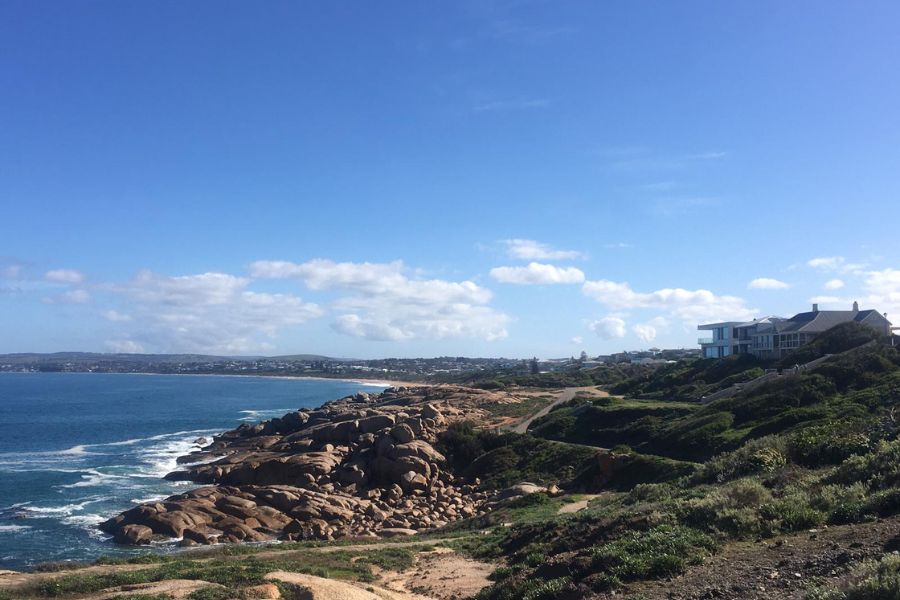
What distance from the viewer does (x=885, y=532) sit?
1053cm

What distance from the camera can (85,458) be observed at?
196 ft

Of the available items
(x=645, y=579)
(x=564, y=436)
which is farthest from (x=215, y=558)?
(x=564, y=436)

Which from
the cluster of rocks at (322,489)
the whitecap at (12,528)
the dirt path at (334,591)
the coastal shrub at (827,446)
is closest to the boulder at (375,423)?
the cluster of rocks at (322,489)

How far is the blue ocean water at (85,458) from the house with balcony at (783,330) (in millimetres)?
55499

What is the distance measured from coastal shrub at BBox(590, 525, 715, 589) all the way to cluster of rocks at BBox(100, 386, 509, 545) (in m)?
19.6

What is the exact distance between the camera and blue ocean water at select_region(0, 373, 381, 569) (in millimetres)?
34688

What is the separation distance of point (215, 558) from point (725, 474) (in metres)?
16.6

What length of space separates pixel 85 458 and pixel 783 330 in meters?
67.0

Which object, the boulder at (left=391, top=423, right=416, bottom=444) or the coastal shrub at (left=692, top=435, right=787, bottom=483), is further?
the boulder at (left=391, top=423, right=416, bottom=444)

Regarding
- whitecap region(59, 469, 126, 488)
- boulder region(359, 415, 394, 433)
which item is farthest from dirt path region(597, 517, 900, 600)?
whitecap region(59, 469, 126, 488)

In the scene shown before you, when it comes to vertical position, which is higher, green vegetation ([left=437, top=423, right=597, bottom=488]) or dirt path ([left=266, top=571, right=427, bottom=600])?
dirt path ([left=266, top=571, right=427, bottom=600])

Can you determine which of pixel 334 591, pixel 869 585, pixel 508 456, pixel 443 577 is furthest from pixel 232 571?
pixel 508 456

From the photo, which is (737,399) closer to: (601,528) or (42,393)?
(601,528)

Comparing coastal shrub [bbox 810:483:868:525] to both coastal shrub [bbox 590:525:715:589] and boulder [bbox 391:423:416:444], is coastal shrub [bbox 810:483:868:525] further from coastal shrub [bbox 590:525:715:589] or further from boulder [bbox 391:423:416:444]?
boulder [bbox 391:423:416:444]
